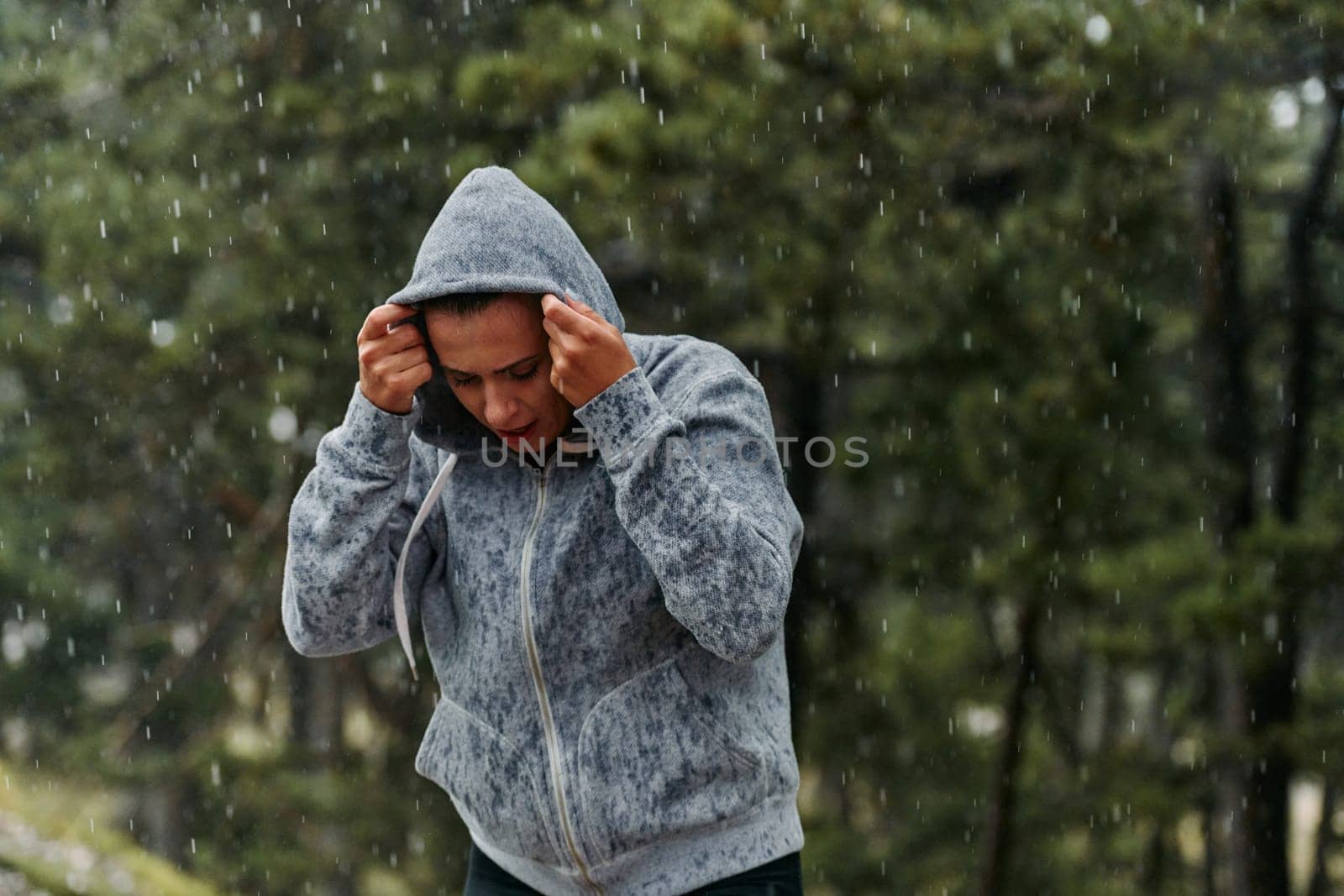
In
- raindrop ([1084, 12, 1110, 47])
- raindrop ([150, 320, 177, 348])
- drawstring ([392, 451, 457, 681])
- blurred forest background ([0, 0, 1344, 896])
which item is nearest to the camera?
drawstring ([392, 451, 457, 681])

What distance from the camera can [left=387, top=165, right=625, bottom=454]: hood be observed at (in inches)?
54.9

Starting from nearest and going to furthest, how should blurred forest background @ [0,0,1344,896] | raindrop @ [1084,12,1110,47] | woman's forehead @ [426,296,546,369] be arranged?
woman's forehead @ [426,296,546,369]
raindrop @ [1084,12,1110,47]
blurred forest background @ [0,0,1344,896]

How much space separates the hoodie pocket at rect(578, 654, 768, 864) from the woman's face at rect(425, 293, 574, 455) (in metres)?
0.32

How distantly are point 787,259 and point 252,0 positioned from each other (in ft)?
9.34

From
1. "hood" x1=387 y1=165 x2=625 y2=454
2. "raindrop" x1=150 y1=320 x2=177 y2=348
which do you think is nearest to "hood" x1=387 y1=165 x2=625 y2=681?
"hood" x1=387 y1=165 x2=625 y2=454

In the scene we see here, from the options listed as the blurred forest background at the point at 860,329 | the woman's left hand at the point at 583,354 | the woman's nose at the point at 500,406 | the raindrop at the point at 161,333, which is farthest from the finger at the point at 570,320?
the raindrop at the point at 161,333

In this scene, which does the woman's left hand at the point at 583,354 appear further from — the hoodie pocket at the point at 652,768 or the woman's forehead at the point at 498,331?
the hoodie pocket at the point at 652,768

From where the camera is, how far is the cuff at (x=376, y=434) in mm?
1450

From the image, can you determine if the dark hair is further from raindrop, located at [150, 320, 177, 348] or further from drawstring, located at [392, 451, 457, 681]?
raindrop, located at [150, 320, 177, 348]

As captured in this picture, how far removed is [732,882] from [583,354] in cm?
61

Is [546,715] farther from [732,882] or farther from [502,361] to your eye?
[502,361]

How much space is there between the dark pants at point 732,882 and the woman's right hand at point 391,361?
58cm

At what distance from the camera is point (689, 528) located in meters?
1.28

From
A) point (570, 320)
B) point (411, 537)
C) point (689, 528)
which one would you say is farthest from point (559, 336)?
point (411, 537)
